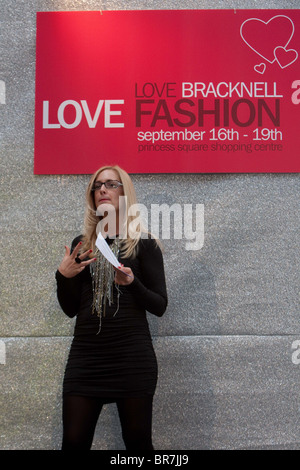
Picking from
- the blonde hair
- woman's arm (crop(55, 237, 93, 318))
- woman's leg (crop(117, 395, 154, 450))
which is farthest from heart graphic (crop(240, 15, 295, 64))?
woman's leg (crop(117, 395, 154, 450))

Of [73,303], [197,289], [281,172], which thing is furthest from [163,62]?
[73,303]

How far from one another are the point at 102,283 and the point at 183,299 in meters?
0.96

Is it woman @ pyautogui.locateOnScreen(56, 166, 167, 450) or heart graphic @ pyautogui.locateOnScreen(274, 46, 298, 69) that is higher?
heart graphic @ pyautogui.locateOnScreen(274, 46, 298, 69)

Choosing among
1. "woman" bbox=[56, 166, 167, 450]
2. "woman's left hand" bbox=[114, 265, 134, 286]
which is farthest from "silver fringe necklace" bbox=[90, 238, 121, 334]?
"woman's left hand" bbox=[114, 265, 134, 286]

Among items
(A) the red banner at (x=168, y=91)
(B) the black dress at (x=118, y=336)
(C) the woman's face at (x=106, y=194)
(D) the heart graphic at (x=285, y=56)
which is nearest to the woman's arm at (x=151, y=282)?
(B) the black dress at (x=118, y=336)

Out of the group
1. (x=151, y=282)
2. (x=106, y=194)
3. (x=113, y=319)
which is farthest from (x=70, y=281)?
(x=106, y=194)

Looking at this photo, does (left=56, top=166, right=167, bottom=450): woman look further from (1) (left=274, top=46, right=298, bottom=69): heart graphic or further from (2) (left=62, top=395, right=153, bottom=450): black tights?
(1) (left=274, top=46, right=298, bottom=69): heart graphic

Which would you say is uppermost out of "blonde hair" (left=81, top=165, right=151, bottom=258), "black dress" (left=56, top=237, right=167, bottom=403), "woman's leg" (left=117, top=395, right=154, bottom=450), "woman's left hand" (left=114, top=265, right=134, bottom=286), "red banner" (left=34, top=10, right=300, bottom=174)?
"red banner" (left=34, top=10, right=300, bottom=174)

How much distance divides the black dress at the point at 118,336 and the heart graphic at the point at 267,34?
1.68m

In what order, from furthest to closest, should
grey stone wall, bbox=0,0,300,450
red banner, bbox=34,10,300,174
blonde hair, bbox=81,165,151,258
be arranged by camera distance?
red banner, bbox=34,10,300,174
grey stone wall, bbox=0,0,300,450
blonde hair, bbox=81,165,151,258

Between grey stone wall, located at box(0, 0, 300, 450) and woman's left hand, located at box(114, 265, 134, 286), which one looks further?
grey stone wall, located at box(0, 0, 300, 450)

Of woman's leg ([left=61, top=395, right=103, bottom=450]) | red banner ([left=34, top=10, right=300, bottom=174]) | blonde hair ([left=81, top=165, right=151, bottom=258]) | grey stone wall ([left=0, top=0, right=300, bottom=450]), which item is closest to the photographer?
woman's leg ([left=61, top=395, right=103, bottom=450])

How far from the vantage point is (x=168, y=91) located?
3.47 metres

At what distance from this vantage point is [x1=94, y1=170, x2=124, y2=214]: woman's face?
2.67 meters
